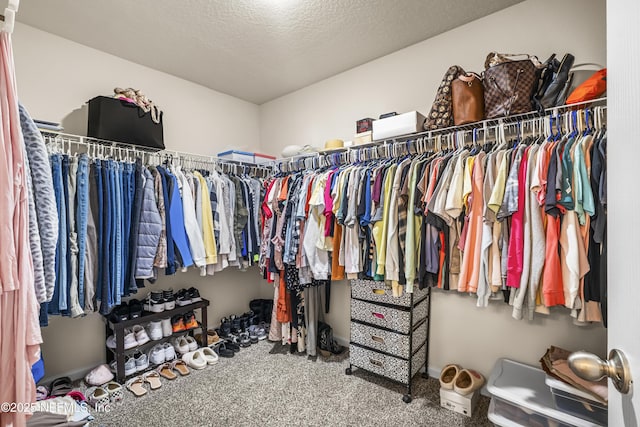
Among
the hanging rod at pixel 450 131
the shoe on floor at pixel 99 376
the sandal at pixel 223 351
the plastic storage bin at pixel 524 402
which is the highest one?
the hanging rod at pixel 450 131

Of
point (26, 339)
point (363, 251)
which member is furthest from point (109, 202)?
point (363, 251)

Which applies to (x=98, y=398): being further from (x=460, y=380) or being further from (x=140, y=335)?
(x=460, y=380)

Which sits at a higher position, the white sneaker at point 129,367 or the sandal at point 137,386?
the white sneaker at point 129,367

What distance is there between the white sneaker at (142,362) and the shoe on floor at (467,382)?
2.29 meters

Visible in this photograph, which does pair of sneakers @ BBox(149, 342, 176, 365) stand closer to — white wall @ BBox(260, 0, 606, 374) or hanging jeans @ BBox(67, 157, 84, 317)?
hanging jeans @ BBox(67, 157, 84, 317)

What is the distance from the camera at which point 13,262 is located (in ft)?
2.71

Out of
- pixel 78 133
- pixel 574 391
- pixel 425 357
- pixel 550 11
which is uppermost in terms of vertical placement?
pixel 550 11

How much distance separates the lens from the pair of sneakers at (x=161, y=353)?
2447 millimetres

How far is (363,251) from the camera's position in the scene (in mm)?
2039

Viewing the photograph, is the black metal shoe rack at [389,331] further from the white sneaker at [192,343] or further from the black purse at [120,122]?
the black purse at [120,122]

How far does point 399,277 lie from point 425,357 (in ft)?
3.06

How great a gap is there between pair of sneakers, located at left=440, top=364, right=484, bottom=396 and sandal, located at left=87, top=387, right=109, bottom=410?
223cm

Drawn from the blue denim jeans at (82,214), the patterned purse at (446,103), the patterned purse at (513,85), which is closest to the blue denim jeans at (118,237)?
the blue denim jeans at (82,214)

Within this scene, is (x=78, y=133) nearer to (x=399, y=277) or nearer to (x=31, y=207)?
(x=31, y=207)
